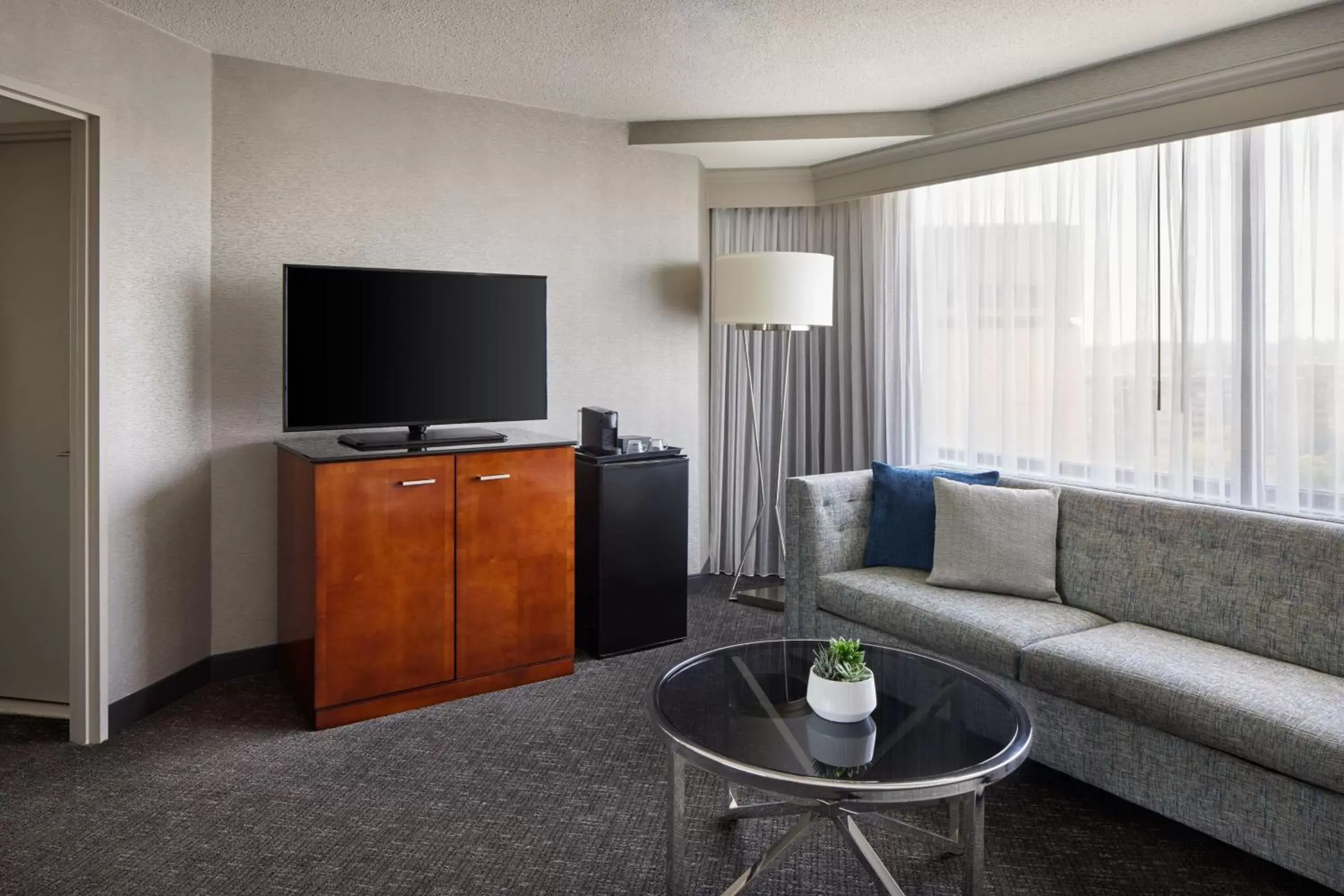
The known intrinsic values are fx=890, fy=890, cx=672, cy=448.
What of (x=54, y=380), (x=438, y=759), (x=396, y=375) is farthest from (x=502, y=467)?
(x=54, y=380)

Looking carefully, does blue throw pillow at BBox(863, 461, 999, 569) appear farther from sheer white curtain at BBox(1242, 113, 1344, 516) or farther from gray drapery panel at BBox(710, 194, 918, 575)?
gray drapery panel at BBox(710, 194, 918, 575)

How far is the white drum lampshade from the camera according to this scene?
4148 mm

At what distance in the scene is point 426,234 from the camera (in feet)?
12.6

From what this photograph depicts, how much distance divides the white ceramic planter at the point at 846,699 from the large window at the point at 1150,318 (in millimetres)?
2057

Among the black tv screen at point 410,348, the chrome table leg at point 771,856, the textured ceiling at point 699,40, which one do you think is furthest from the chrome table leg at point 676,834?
the textured ceiling at point 699,40

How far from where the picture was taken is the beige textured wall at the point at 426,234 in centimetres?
347

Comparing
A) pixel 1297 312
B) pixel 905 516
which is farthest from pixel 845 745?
pixel 1297 312

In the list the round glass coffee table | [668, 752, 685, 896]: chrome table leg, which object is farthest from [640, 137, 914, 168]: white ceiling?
[668, 752, 685, 896]: chrome table leg

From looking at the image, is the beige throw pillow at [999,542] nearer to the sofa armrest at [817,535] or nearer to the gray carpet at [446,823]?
the sofa armrest at [817,535]

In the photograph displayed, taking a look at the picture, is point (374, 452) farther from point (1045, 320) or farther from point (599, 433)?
point (1045, 320)

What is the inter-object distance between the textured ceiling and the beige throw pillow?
5.40ft

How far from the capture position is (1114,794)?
2.50m

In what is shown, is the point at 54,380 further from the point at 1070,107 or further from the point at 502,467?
the point at 1070,107

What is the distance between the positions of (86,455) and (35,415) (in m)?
0.50
